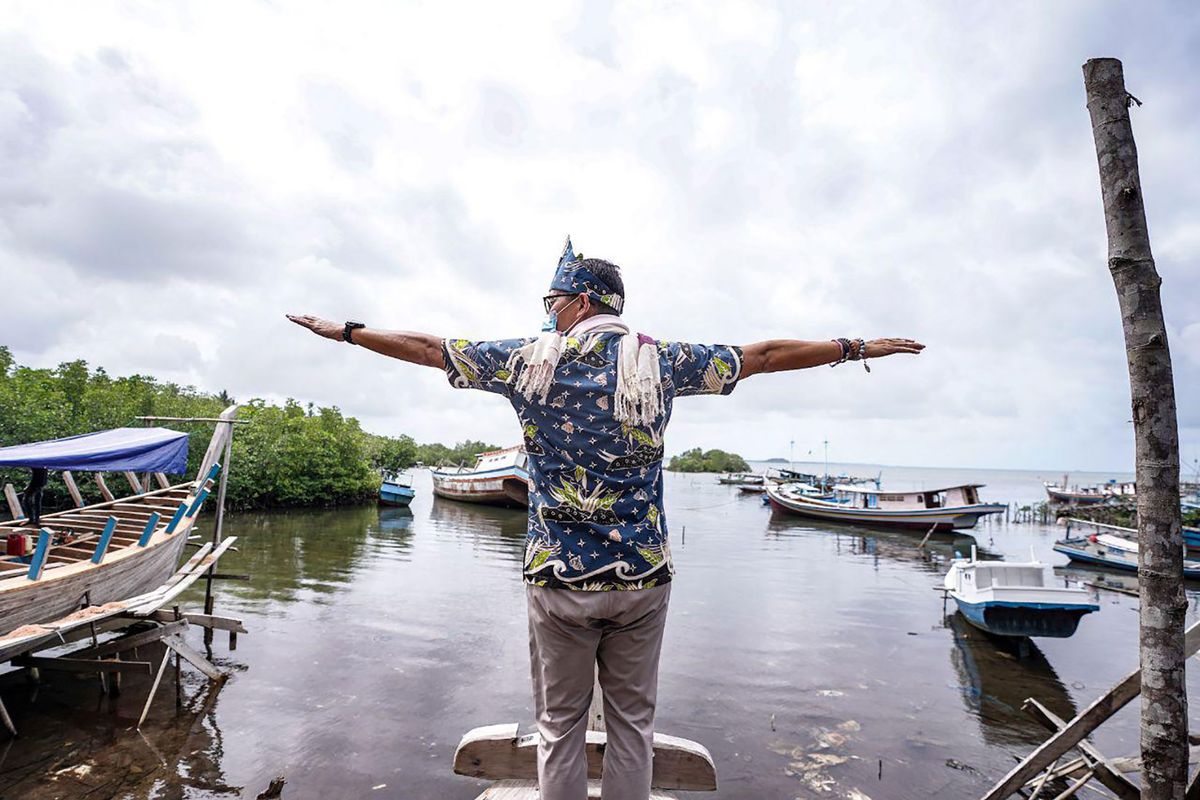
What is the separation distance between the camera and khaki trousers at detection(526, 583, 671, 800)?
2020mm

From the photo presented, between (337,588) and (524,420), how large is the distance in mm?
13761

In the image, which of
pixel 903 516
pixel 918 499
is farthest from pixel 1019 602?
pixel 918 499

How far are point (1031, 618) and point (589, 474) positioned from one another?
468 inches

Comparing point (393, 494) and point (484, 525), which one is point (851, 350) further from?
point (393, 494)

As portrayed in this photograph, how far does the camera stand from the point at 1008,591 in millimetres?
10703

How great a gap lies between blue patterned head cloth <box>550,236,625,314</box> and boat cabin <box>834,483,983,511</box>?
1297 inches

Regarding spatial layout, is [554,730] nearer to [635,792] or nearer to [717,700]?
[635,792]

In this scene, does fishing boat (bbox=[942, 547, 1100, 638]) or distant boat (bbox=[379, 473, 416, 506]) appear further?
distant boat (bbox=[379, 473, 416, 506])

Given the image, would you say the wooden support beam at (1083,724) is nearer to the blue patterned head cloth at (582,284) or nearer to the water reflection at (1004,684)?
the blue patterned head cloth at (582,284)

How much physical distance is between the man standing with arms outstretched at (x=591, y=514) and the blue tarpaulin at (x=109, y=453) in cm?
823

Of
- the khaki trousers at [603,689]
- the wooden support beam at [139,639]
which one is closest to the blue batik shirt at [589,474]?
the khaki trousers at [603,689]

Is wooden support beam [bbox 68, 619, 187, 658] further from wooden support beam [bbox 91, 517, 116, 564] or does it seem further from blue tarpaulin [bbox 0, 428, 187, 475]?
blue tarpaulin [bbox 0, 428, 187, 475]

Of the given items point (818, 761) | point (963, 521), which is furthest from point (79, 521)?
point (963, 521)

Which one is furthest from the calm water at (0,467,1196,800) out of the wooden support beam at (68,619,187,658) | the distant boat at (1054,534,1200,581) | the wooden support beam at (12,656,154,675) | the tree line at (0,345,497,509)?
the tree line at (0,345,497,509)
